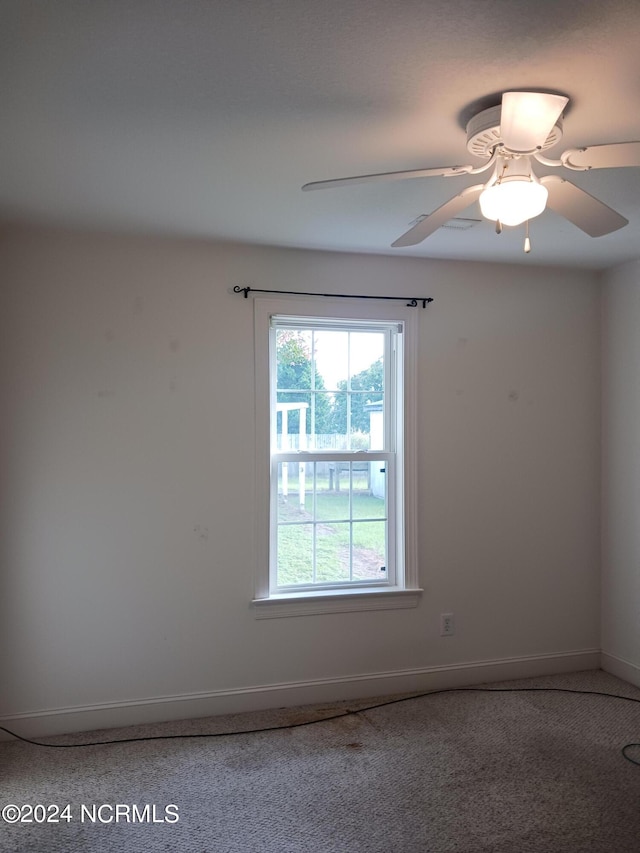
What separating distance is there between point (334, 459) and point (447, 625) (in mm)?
1148

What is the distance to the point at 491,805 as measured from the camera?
7.95 ft

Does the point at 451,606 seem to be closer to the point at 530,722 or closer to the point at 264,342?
the point at 530,722

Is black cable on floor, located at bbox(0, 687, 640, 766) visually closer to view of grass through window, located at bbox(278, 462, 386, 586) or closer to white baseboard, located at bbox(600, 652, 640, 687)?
white baseboard, located at bbox(600, 652, 640, 687)

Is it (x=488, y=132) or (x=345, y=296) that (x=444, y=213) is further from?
(x=345, y=296)

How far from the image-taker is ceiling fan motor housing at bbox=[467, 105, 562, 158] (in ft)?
5.86

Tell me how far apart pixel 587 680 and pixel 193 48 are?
3.69 m

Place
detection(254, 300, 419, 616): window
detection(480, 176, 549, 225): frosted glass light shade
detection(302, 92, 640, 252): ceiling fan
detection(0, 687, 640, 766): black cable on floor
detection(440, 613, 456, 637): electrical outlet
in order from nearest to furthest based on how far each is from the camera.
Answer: detection(302, 92, 640, 252): ceiling fan
detection(480, 176, 549, 225): frosted glass light shade
detection(0, 687, 640, 766): black cable on floor
detection(254, 300, 419, 616): window
detection(440, 613, 456, 637): electrical outlet

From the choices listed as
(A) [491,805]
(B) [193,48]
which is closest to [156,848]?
(A) [491,805]

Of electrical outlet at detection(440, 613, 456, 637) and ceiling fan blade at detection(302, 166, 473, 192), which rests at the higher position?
ceiling fan blade at detection(302, 166, 473, 192)

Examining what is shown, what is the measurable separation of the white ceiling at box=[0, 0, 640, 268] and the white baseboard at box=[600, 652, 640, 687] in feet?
8.27

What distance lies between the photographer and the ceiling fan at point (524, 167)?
156 centimetres

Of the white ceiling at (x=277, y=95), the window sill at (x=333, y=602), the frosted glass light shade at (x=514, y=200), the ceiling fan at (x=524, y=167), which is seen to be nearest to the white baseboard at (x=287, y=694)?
the window sill at (x=333, y=602)

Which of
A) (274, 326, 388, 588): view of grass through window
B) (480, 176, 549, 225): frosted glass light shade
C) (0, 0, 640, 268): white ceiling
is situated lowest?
(274, 326, 388, 588): view of grass through window

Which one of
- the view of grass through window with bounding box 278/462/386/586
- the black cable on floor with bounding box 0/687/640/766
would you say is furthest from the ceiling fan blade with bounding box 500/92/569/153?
the black cable on floor with bounding box 0/687/640/766
